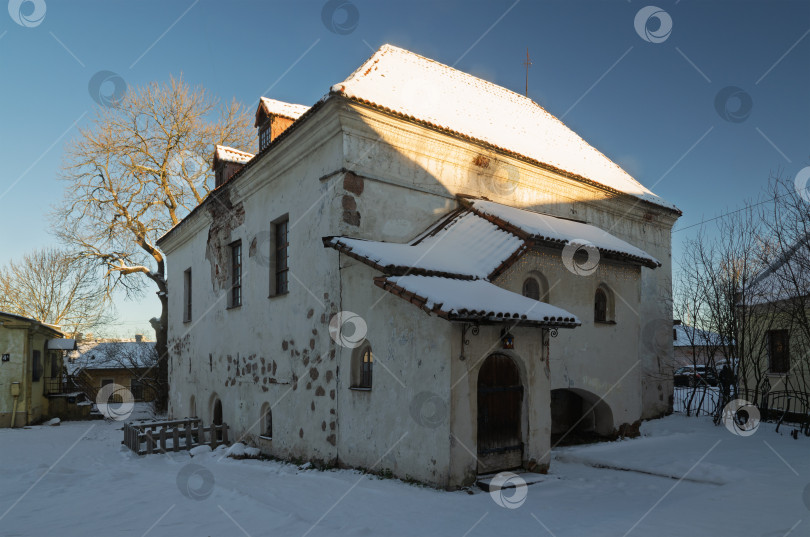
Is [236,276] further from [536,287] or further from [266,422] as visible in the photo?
[536,287]

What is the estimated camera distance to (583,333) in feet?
40.2

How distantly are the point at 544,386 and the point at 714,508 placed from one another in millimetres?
3152

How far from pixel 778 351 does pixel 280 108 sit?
52.3ft

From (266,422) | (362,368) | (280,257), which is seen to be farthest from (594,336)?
(266,422)

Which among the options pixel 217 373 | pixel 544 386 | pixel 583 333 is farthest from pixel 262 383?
pixel 583 333

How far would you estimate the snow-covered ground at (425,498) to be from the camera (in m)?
6.52

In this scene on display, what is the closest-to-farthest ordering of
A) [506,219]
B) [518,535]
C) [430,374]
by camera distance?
[518,535], [430,374], [506,219]

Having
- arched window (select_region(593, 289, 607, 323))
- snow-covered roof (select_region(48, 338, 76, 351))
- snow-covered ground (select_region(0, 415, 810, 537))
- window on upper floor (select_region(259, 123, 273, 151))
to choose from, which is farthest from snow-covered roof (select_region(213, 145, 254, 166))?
snow-covered roof (select_region(48, 338, 76, 351))

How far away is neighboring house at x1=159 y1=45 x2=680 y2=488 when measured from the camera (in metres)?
8.69

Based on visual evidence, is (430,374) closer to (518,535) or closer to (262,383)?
(518,535)

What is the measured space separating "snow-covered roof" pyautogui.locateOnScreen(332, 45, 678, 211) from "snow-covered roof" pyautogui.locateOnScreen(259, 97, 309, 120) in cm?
312

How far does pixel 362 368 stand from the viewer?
984 centimetres

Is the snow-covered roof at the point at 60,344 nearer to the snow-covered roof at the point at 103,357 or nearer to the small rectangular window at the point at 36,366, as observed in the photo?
the small rectangular window at the point at 36,366

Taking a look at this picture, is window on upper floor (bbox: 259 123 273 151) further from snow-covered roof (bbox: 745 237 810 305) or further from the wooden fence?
snow-covered roof (bbox: 745 237 810 305)
